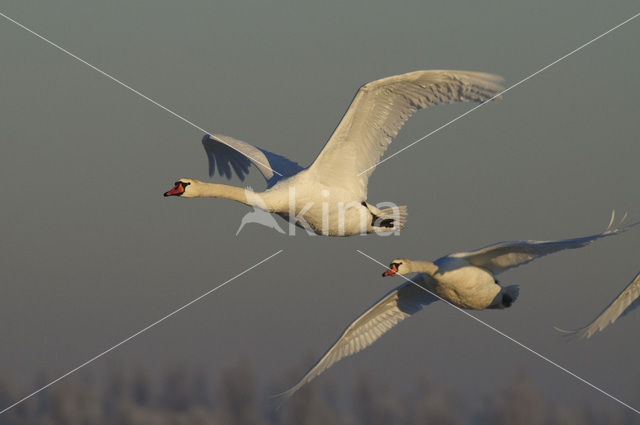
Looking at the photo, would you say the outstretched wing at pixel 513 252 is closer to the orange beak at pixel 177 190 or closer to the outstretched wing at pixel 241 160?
the outstretched wing at pixel 241 160

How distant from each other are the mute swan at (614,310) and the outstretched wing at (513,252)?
3.79 feet

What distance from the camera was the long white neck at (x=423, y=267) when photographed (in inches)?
615

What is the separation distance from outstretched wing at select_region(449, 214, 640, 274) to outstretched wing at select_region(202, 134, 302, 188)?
3.50 meters

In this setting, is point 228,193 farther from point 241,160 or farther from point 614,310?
point 614,310

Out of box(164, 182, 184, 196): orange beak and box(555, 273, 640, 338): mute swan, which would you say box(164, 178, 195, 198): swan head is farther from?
box(555, 273, 640, 338): mute swan

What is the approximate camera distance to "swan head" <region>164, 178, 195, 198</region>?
15133mm

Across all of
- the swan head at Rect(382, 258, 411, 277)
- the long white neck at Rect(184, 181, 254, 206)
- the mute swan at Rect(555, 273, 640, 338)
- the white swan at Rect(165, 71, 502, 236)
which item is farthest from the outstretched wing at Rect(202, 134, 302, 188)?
the mute swan at Rect(555, 273, 640, 338)

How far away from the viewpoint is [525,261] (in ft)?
54.1

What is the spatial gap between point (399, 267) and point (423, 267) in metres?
0.51

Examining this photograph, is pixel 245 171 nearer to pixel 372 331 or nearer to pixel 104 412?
pixel 372 331

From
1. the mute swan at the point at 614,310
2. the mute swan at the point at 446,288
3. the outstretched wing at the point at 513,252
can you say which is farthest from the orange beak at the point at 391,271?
the mute swan at the point at 614,310

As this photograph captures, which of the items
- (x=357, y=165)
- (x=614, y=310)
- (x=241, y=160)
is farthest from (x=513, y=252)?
(x=241, y=160)

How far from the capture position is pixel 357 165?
1680cm

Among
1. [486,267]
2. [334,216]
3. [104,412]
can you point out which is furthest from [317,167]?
[104,412]
